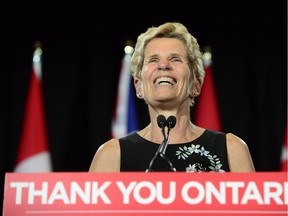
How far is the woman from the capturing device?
1.70 meters

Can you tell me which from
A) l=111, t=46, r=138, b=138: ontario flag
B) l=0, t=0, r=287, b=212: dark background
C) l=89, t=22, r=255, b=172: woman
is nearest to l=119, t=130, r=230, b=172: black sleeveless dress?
l=89, t=22, r=255, b=172: woman

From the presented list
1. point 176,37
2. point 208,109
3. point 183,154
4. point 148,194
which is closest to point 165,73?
point 176,37

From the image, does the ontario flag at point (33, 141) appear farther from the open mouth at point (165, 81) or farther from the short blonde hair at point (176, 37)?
the open mouth at point (165, 81)

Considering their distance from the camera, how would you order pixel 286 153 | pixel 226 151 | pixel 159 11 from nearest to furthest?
1. pixel 226 151
2. pixel 286 153
3. pixel 159 11

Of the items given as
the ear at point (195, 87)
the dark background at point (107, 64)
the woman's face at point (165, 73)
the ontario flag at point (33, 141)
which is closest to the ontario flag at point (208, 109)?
the dark background at point (107, 64)

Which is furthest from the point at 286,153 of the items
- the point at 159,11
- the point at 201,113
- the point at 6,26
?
the point at 6,26

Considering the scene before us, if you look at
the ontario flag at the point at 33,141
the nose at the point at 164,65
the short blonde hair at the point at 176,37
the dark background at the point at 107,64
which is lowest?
the nose at the point at 164,65

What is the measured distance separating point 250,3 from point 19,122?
8.07ft

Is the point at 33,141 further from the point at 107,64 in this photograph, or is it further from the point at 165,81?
the point at 165,81

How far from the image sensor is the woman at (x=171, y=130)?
1703 mm

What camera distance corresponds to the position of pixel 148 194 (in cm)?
103

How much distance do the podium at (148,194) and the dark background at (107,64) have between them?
3.70 meters

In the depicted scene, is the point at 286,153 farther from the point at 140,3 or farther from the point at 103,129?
the point at 140,3

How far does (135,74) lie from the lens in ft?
6.28
